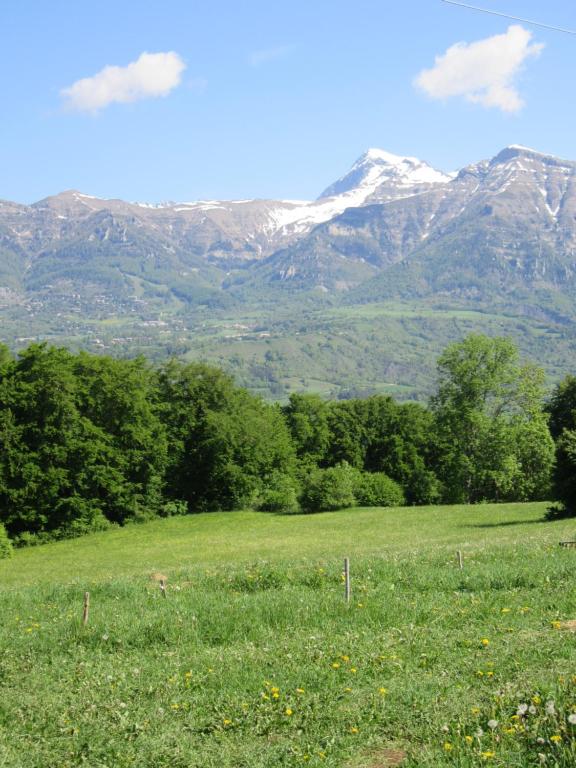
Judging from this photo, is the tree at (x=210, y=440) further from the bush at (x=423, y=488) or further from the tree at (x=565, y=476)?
Answer: the tree at (x=565, y=476)

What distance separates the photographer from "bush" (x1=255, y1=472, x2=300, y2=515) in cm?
6781

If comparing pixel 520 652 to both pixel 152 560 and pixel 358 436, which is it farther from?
pixel 358 436

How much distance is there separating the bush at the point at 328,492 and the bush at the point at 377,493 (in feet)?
6.63

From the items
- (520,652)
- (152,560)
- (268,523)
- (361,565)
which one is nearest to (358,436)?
(268,523)

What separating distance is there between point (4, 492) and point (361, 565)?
132ft

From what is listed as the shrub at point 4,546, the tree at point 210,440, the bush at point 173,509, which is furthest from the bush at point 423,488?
the shrub at point 4,546

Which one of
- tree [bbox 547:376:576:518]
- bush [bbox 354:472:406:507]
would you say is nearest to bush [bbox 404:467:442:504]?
bush [bbox 354:472:406:507]

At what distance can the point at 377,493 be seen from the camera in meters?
69.9

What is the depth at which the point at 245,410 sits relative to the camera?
73250 mm

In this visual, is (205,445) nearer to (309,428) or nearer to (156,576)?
(309,428)

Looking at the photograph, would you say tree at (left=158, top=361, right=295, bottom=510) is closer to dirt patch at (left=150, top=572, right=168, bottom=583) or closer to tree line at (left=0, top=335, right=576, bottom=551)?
tree line at (left=0, top=335, right=576, bottom=551)

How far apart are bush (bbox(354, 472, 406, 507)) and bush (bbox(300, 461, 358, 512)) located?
2021 millimetres

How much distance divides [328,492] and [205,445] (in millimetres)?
12746

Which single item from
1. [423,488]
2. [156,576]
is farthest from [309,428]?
[156,576]
